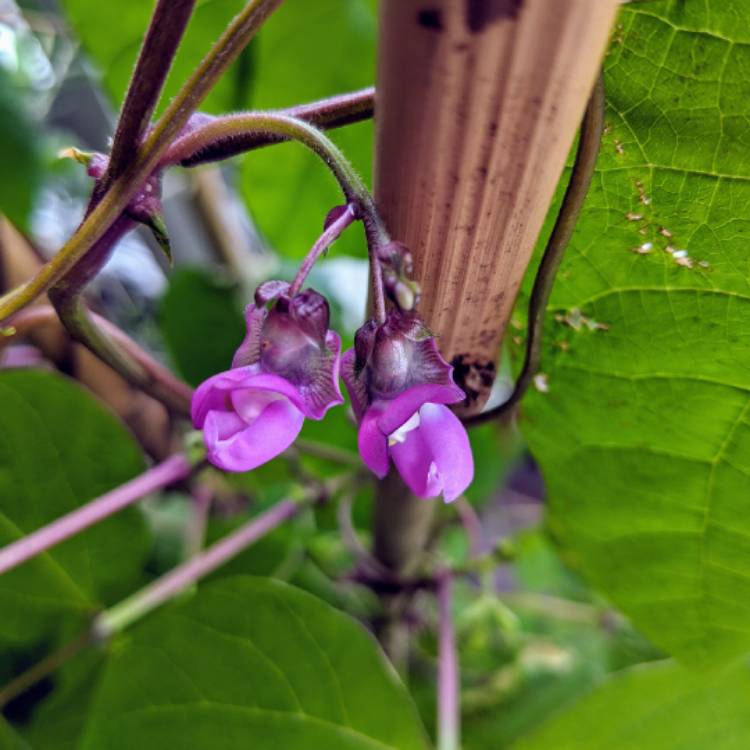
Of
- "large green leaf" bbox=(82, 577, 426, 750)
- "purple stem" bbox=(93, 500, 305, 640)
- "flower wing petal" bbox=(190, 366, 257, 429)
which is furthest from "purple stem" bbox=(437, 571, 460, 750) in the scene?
"flower wing petal" bbox=(190, 366, 257, 429)

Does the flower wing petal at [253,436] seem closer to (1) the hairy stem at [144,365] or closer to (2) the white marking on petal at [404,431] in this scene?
(2) the white marking on petal at [404,431]

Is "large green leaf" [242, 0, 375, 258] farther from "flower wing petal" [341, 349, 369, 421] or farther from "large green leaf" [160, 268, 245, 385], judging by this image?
"flower wing petal" [341, 349, 369, 421]

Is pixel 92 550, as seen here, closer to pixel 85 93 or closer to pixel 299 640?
pixel 299 640

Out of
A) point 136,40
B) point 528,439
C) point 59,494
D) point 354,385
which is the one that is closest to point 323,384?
point 354,385

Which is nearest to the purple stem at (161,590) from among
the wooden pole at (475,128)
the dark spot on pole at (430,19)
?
the wooden pole at (475,128)

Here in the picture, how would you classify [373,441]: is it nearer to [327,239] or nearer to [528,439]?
[327,239]

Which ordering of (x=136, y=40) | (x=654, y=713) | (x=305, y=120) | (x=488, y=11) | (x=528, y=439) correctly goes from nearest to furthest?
(x=488, y=11), (x=305, y=120), (x=528, y=439), (x=654, y=713), (x=136, y=40)
